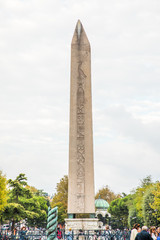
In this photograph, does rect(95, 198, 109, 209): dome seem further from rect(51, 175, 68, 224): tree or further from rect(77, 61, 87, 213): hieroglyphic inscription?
rect(77, 61, 87, 213): hieroglyphic inscription

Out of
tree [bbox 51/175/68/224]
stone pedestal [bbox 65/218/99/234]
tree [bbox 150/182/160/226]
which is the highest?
tree [bbox 51/175/68/224]

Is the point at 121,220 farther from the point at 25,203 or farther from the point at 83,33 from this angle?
the point at 83,33

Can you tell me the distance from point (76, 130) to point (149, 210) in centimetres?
2068

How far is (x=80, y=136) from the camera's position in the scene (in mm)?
15531

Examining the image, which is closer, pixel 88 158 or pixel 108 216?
pixel 88 158

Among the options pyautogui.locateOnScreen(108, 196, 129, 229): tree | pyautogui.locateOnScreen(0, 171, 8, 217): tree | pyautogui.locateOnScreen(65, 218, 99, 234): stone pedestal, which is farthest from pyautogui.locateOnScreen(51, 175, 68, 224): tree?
pyautogui.locateOnScreen(65, 218, 99, 234): stone pedestal

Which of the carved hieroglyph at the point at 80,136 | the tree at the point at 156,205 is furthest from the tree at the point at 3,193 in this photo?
the carved hieroglyph at the point at 80,136

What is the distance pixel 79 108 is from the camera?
1591 centimetres

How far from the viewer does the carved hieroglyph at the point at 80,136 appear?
1508cm

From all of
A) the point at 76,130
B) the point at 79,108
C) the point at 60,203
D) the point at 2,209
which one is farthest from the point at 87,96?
the point at 60,203

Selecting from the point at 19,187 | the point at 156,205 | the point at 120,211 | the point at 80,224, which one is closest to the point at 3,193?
the point at 19,187

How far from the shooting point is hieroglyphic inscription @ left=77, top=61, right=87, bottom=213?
15.1 m

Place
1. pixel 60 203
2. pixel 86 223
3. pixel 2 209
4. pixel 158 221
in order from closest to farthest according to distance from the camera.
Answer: pixel 86 223
pixel 2 209
pixel 158 221
pixel 60 203

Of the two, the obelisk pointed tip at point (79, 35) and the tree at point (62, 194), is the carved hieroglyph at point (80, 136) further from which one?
the tree at point (62, 194)
